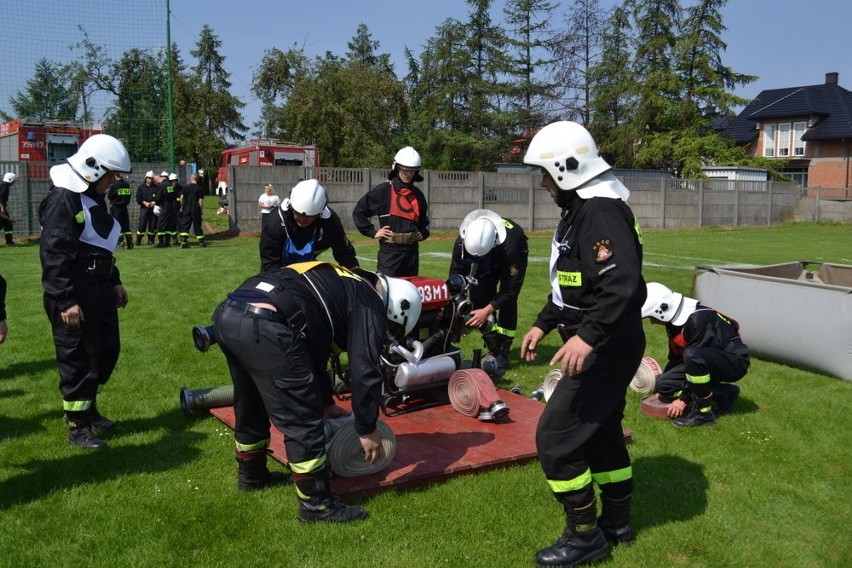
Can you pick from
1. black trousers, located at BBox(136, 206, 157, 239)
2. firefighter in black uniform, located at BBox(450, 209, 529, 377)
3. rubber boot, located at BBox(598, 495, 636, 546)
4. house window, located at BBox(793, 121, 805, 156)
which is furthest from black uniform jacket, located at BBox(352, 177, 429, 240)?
house window, located at BBox(793, 121, 805, 156)

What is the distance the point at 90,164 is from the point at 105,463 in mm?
2169

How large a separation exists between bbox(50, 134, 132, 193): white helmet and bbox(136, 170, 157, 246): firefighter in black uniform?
1589cm

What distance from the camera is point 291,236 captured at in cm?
657

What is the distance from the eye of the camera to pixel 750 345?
28.8 ft

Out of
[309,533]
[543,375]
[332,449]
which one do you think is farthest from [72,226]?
[543,375]

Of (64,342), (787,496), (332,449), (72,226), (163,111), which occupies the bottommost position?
(787,496)

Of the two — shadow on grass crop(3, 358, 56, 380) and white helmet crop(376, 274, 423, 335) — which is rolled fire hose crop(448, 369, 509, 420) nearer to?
white helmet crop(376, 274, 423, 335)

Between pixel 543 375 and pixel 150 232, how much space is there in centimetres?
1644

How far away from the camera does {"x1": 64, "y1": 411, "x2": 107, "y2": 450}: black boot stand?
18.4 ft

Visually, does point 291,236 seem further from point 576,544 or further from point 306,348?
point 576,544

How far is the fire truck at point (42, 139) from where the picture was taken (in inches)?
1008

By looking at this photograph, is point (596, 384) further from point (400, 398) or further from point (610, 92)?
point (610, 92)

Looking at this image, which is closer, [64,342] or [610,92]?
[64,342]

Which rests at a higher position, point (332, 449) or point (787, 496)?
point (332, 449)
